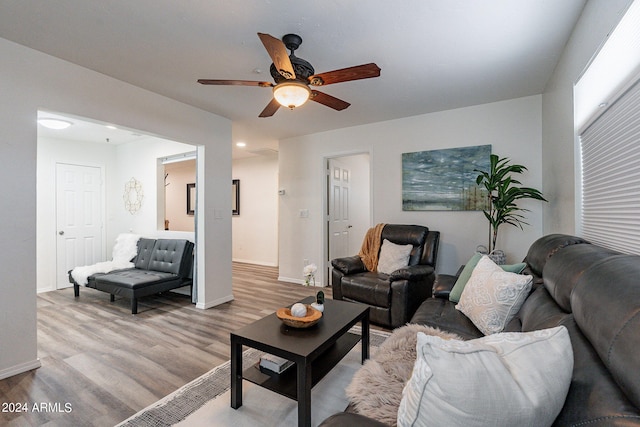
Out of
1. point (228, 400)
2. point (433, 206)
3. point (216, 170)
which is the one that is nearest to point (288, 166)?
point (216, 170)

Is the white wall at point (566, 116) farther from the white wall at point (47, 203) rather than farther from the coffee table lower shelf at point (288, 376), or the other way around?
the white wall at point (47, 203)

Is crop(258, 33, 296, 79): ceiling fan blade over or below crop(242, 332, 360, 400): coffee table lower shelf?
over

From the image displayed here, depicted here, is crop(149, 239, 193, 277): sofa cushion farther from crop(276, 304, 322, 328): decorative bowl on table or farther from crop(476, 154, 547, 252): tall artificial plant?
crop(476, 154, 547, 252): tall artificial plant

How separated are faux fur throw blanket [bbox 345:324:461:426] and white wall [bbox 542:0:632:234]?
170cm

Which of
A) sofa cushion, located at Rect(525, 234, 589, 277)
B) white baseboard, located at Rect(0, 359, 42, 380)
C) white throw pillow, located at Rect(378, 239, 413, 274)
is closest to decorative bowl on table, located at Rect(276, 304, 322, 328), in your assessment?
sofa cushion, located at Rect(525, 234, 589, 277)

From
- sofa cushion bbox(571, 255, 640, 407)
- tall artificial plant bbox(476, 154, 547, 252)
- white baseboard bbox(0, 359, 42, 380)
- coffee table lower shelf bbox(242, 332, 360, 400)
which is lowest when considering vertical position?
white baseboard bbox(0, 359, 42, 380)

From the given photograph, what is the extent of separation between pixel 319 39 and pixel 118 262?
14.2 ft

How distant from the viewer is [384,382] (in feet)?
3.73

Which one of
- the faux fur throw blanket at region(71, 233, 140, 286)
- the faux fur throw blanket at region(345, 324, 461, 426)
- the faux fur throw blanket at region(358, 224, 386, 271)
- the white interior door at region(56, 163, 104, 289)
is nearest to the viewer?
the faux fur throw blanket at region(345, 324, 461, 426)

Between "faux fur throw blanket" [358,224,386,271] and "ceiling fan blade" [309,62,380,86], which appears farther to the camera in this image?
"faux fur throw blanket" [358,224,386,271]

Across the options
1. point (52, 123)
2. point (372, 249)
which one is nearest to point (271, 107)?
point (372, 249)

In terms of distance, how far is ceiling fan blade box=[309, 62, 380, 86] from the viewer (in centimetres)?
185

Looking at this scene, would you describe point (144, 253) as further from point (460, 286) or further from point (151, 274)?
point (460, 286)

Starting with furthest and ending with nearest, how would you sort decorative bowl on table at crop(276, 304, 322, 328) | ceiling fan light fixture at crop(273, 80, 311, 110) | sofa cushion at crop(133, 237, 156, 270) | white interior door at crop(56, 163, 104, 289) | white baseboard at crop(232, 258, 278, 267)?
white baseboard at crop(232, 258, 278, 267) < white interior door at crop(56, 163, 104, 289) < sofa cushion at crop(133, 237, 156, 270) < ceiling fan light fixture at crop(273, 80, 311, 110) < decorative bowl on table at crop(276, 304, 322, 328)
